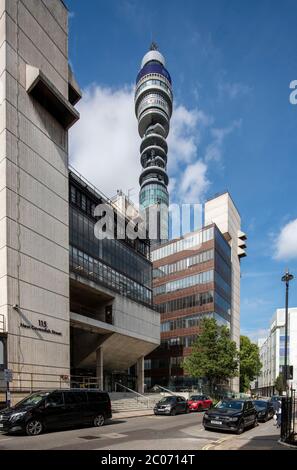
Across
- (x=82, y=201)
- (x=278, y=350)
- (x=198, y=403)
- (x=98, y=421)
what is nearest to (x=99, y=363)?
(x=198, y=403)

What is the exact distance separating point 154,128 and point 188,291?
4076 inches

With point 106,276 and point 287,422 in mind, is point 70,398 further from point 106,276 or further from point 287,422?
point 106,276

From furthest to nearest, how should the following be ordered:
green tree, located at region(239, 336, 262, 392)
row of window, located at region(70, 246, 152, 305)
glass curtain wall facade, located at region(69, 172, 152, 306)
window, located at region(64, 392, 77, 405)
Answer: green tree, located at region(239, 336, 262, 392), glass curtain wall facade, located at region(69, 172, 152, 306), row of window, located at region(70, 246, 152, 305), window, located at region(64, 392, 77, 405)

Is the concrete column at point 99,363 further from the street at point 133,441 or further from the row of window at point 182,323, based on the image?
the row of window at point 182,323

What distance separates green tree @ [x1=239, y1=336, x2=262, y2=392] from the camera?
78375 millimetres

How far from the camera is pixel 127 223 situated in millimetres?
51094

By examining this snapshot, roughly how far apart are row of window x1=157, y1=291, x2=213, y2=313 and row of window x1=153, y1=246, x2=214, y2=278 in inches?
217

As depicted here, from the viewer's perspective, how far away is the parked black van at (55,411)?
15.7 metres

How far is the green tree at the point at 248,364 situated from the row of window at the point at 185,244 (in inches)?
821

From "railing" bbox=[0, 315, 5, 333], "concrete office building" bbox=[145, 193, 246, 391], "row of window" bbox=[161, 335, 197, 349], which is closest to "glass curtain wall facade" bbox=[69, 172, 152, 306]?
"railing" bbox=[0, 315, 5, 333]

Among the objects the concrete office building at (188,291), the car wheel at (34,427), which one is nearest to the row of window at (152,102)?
the concrete office building at (188,291)

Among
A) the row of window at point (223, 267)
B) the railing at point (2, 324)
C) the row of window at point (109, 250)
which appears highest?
the row of window at point (109, 250)

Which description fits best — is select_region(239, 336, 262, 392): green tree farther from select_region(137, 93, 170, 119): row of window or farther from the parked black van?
select_region(137, 93, 170, 119): row of window

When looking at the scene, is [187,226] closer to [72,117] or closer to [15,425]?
[72,117]
